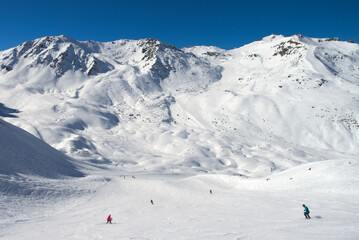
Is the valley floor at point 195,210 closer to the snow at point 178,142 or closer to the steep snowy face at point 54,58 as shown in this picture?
the snow at point 178,142

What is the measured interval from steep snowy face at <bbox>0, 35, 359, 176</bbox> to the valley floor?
28.2m

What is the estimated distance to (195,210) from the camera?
26359 mm

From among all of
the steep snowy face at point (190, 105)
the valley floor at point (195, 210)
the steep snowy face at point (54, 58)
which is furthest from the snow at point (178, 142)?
the steep snowy face at point (54, 58)

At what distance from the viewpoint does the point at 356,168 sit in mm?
32719

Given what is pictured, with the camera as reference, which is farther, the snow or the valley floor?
the snow

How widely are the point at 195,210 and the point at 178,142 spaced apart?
2368 inches

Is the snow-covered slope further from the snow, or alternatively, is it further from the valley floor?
the valley floor

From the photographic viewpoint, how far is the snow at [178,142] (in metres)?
21.8

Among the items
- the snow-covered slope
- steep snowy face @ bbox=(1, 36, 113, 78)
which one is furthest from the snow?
steep snowy face @ bbox=(1, 36, 113, 78)

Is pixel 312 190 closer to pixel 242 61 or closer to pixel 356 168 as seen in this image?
pixel 356 168

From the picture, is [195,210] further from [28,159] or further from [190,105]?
[190,105]

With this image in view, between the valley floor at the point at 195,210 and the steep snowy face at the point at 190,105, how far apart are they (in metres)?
28.2

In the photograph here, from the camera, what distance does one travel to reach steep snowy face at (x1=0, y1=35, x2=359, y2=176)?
7844 cm

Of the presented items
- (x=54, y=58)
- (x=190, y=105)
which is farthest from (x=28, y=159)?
(x=54, y=58)
